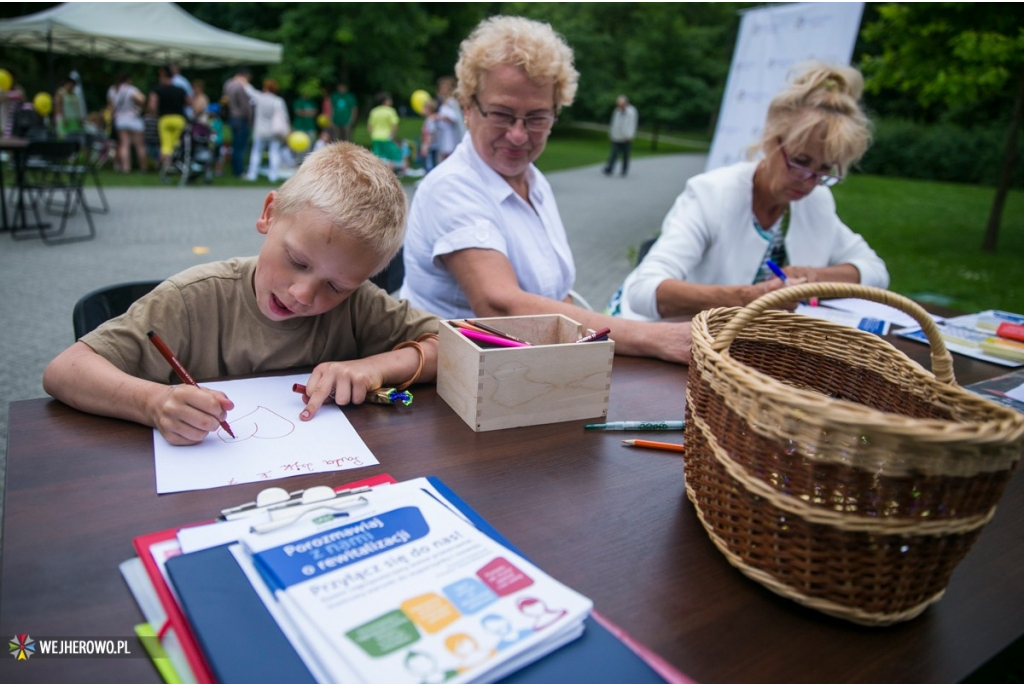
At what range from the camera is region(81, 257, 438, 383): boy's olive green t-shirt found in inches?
52.6

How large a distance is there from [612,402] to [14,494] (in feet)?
3.39

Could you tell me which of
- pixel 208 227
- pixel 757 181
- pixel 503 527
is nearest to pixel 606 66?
pixel 208 227

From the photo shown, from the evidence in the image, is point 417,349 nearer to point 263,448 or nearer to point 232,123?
point 263,448

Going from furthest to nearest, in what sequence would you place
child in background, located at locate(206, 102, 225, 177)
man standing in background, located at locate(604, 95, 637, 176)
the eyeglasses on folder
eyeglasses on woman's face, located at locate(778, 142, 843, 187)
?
man standing in background, located at locate(604, 95, 637, 176) → child in background, located at locate(206, 102, 225, 177) → eyeglasses on woman's face, located at locate(778, 142, 843, 187) → the eyeglasses on folder

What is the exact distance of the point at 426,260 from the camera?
2.12 meters

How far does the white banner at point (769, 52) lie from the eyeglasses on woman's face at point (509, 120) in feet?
10.9

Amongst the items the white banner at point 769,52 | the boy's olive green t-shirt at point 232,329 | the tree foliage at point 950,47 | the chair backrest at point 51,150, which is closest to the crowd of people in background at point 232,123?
the chair backrest at point 51,150

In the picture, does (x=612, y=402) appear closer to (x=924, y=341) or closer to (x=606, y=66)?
(x=924, y=341)

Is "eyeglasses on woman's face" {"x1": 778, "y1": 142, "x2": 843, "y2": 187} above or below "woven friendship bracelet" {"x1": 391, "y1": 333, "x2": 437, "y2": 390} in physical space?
above

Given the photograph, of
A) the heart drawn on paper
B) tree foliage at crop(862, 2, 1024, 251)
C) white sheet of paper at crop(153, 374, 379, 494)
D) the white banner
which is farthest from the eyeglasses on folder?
tree foliage at crop(862, 2, 1024, 251)

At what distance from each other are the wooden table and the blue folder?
5 cm

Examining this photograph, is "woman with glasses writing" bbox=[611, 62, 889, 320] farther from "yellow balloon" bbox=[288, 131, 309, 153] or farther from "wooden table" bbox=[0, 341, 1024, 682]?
"yellow balloon" bbox=[288, 131, 309, 153]

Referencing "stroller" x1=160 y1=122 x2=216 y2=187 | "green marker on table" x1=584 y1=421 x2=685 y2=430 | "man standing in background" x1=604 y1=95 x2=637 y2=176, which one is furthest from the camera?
"man standing in background" x1=604 y1=95 x2=637 y2=176

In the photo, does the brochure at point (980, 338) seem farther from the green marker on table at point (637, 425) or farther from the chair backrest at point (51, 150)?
the chair backrest at point (51, 150)
